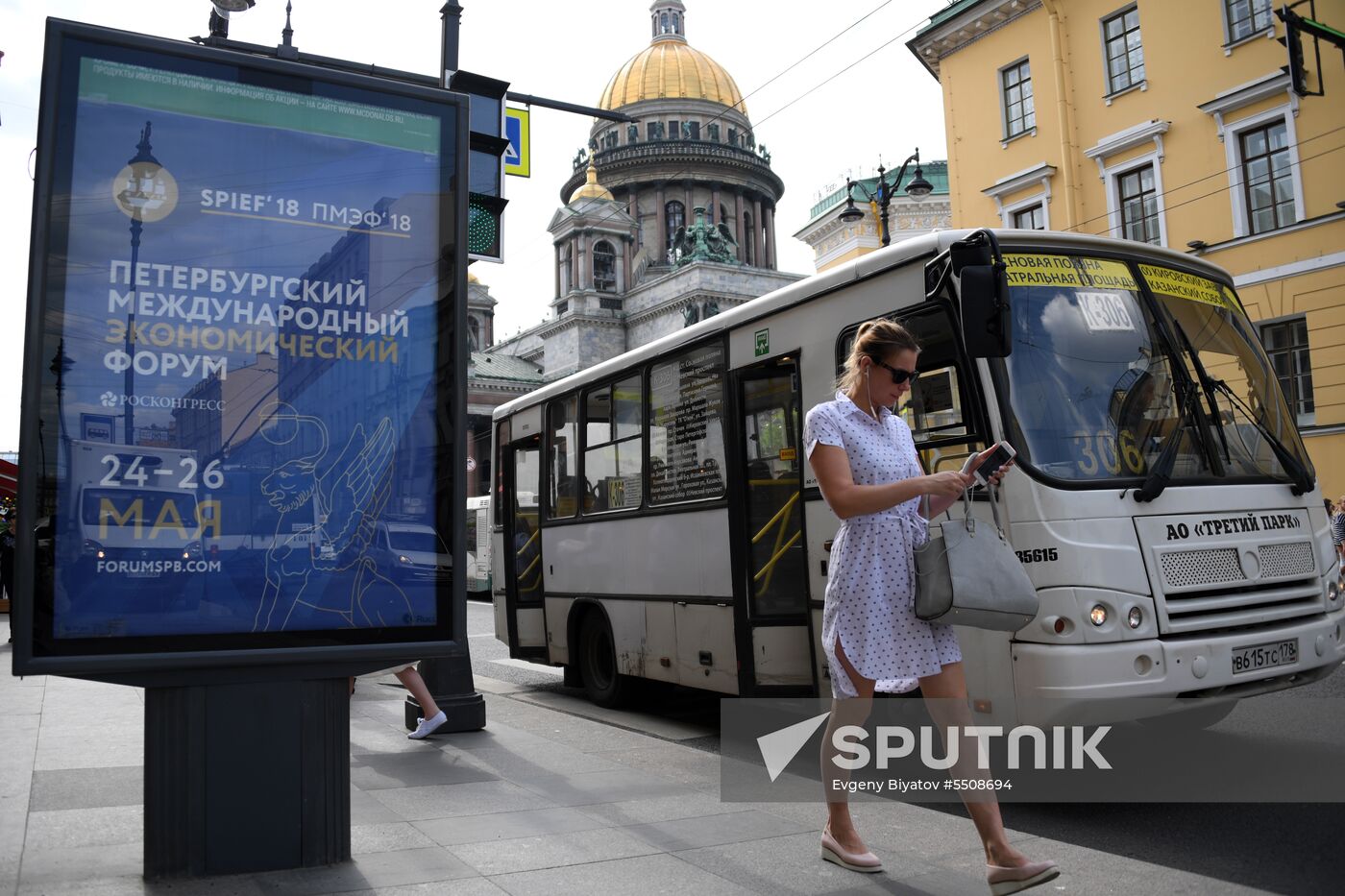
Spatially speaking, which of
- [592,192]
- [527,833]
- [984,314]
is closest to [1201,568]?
[984,314]

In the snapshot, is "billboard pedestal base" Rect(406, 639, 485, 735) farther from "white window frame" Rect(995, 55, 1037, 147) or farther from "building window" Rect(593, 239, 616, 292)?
"building window" Rect(593, 239, 616, 292)

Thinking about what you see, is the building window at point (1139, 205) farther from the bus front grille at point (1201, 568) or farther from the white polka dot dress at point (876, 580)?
the white polka dot dress at point (876, 580)

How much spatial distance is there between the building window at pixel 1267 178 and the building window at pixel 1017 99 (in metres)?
5.43

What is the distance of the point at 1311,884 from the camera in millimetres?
4324

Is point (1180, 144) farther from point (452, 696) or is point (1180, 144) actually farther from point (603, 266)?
point (603, 266)

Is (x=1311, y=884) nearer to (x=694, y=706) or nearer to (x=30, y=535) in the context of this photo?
(x=30, y=535)

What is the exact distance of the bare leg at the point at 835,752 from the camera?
169 inches

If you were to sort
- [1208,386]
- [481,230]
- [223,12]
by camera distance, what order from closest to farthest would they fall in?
[1208,386] < [481,230] < [223,12]

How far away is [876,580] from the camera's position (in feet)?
14.0

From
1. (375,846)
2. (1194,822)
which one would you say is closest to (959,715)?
(1194,822)

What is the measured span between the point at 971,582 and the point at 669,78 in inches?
3374

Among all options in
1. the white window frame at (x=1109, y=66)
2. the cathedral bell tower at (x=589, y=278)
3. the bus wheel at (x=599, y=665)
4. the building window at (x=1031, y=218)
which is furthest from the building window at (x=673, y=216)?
the bus wheel at (x=599, y=665)

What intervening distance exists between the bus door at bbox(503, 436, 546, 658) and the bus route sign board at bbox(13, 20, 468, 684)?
6538mm

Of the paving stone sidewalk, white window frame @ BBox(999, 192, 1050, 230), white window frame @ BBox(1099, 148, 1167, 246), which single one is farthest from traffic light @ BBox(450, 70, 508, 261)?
white window frame @ BBox(999, 192, 1050, 230)
